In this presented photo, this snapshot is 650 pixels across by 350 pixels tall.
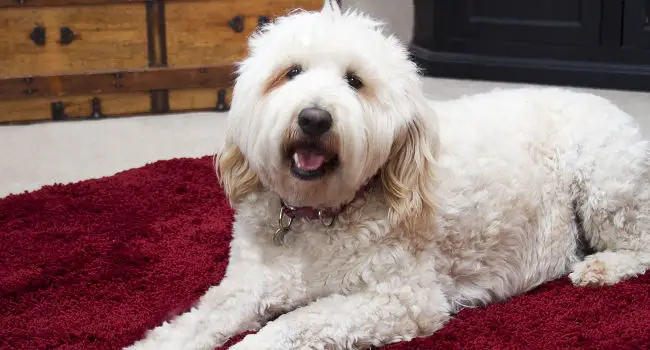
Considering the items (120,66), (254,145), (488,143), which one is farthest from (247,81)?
(120,66)

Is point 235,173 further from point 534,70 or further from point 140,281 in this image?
point 534,70

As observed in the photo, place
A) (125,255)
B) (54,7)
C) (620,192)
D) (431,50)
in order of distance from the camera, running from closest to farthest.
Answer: (620,192)
(125,255)
(54,7)
(431,50)

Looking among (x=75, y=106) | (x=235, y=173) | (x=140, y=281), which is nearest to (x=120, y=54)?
(x=75, y=106)

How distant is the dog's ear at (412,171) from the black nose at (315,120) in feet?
0.67

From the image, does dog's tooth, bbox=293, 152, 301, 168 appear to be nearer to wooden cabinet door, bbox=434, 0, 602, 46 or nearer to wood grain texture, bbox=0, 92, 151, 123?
wood grain texture, bbox=0, 92, 151, 123

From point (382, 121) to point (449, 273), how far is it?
465mm

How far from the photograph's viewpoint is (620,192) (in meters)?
2.31

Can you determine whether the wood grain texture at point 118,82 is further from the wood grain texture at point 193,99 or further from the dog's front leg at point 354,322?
the dog's front leg at point 354,322

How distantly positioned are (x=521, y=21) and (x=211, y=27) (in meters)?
1.64

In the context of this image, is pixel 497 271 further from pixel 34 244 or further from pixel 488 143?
pixel 34 244

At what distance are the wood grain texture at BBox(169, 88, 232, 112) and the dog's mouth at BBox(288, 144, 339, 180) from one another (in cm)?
242

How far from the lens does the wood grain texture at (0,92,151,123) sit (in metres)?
4.03

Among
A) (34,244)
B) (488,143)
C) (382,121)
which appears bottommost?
(34,244)

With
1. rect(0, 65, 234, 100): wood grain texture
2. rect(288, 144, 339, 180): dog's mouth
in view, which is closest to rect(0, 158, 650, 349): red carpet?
rect(288, 144, 339, 180): dog's mouth
